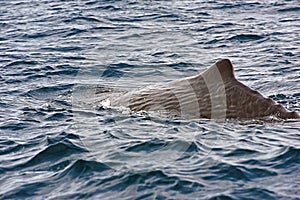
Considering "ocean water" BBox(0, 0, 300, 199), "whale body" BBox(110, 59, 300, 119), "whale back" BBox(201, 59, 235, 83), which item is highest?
"whale back" BBox(201, 59, 235, 83)

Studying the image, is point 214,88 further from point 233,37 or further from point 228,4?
point 228,4

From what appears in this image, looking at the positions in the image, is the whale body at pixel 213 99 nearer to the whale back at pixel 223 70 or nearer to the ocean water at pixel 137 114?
the whale back at pixel 223 70

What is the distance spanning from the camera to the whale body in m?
10.1

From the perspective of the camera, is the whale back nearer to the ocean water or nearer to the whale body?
the whale body

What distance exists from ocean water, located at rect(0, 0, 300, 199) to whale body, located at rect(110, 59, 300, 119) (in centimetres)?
19

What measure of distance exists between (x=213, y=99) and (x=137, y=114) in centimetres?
142

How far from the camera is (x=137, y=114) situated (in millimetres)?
11102

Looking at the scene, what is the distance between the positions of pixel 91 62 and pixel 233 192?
10119 millimetres

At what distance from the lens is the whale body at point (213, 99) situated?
10.1 metres

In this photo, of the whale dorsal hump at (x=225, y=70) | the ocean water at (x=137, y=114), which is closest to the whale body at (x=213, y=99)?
the whale dorsal hump at (x=225, y=70)

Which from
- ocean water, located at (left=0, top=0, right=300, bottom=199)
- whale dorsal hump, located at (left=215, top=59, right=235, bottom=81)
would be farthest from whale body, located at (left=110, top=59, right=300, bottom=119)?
ocean water, located at (left=0, top=0, right=300, bottom=199)

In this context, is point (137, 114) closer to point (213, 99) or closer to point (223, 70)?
point (213, 99)

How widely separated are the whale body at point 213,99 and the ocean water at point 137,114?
187mm

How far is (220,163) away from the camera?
8.67 m
